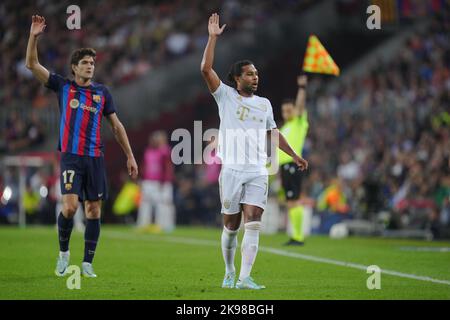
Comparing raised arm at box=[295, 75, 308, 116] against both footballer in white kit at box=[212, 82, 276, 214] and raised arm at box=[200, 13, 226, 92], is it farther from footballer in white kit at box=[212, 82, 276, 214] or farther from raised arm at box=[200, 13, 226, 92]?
raised arm at box=[200, 13, 226, 92]

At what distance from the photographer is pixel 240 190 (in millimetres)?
9500

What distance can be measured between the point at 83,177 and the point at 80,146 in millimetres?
350

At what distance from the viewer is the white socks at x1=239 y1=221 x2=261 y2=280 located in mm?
9375

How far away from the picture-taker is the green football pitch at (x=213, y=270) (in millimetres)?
8969

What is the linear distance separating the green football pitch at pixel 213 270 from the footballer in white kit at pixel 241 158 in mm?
516

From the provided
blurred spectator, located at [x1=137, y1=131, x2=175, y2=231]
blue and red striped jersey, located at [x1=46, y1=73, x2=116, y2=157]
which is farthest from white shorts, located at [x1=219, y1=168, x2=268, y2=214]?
blurred spectator, located at [x1=137, y1=131, x2=175, y2=231]

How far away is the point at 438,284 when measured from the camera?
393 inches

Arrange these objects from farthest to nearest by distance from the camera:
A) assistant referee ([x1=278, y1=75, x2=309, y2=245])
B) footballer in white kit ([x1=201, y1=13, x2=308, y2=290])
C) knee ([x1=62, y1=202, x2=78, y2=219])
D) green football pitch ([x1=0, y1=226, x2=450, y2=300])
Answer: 1. assistant referee ([x1=278, y1=75, x2=309, y2=245])
2. knee ([x1=62, y1=202, x2=78, y2=219])
3. footballer in white kit ([x1=201, y1=13, x2=308, y2=290])
4. green football pitch ([x1=0, y1=226, x2=450, y2=300])

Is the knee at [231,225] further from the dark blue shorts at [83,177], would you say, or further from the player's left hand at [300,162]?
the dark blue shorts at [83,177]

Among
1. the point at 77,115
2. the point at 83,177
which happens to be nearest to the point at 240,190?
the point at 83,177

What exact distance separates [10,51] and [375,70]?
12.5 metres

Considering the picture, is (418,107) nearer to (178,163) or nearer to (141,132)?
(178,163)

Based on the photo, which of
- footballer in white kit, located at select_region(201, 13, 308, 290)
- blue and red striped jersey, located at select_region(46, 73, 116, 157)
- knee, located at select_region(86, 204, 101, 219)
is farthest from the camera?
knee, located at select_region(86, 204, 101, 219)
